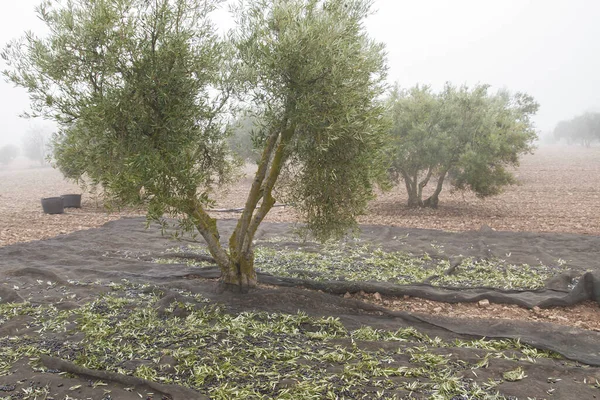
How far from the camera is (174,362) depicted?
6254 millimetres

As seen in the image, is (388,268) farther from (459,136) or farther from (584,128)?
(584,128)

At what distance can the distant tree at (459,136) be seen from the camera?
61.9ft

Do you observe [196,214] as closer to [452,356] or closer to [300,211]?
[300,211]

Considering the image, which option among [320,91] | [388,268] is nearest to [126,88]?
[320,91]

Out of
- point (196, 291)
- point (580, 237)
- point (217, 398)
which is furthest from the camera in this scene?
point (580, 237)

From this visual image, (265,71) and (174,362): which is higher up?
(265,71)

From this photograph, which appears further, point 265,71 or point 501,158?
point 501,158

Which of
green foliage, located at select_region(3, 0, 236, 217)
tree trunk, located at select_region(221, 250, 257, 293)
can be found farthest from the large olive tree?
tree trunk, located at select_region(221, 250, 257, 293)

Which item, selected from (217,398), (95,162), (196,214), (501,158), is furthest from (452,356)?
(501,158)

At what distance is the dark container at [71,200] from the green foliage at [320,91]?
1754 centimetres

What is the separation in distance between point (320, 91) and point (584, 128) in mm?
102528

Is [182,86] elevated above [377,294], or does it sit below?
above

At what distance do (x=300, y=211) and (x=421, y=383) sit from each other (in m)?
4.57

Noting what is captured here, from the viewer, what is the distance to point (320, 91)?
7168 millimetres
